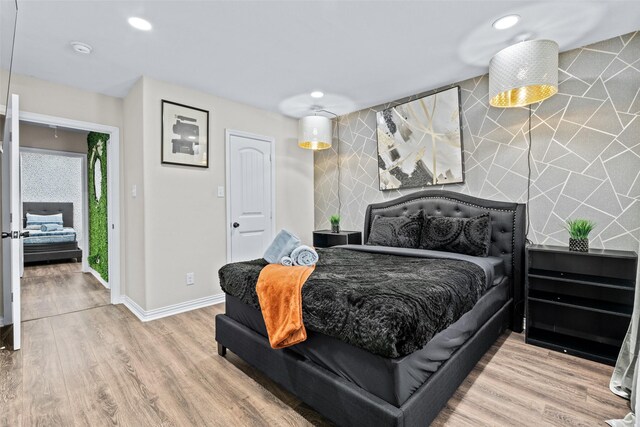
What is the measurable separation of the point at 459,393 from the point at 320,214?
336 centimetres

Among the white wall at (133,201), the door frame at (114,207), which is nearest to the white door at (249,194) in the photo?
the white wall at (133,201)

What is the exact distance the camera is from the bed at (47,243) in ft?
19.4

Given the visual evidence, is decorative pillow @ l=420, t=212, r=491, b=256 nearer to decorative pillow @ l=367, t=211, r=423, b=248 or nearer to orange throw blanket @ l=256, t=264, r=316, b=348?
decorative pillow @ l=367, t=211, r=423, b=248

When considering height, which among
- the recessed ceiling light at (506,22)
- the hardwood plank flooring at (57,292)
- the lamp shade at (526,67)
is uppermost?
the recessed ceiling light at (506,22)

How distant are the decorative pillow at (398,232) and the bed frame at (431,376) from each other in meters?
0.37

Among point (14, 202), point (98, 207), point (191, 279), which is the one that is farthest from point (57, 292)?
point (14, 202)

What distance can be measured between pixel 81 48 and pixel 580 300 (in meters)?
4.61

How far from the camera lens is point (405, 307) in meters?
1.35

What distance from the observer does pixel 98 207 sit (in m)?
4.86

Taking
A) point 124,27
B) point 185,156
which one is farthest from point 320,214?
point 124,27

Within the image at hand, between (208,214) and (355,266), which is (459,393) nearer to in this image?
(355,266)

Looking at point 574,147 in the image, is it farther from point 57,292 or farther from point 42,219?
point 42,219

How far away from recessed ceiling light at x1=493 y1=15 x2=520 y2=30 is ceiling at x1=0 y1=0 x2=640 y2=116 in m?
0.05

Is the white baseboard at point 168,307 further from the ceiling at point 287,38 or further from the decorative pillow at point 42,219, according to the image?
the decorative pillow at point 42,219
